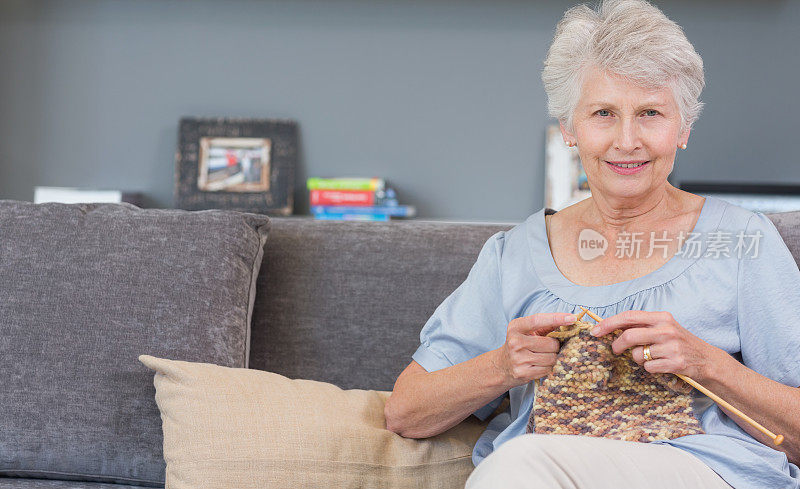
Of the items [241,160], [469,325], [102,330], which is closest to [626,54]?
[469,325]

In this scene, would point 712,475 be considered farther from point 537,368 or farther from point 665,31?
point 665,31

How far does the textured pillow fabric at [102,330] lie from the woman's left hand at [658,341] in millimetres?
710

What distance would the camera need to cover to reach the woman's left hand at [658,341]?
1.03 m

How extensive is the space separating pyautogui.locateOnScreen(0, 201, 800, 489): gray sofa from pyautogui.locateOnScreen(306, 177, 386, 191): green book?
1495mm

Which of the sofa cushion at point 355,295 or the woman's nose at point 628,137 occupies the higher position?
the woman's nose at point 628,137

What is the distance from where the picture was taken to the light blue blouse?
110 centimetres

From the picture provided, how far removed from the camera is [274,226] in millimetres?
1646

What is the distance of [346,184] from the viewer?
3.15 m

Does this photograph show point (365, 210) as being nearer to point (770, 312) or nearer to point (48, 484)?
point (48, 484)

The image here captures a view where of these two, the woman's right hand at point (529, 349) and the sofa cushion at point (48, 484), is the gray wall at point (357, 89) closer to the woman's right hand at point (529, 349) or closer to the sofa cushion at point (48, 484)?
the sofa cushion at point (48, 484)

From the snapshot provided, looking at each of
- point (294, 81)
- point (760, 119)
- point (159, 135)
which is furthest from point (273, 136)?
point (760, 119)

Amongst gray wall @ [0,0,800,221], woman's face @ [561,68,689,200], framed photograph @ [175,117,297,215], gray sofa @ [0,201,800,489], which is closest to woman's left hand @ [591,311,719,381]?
woman's face @ [561,68,689,200]

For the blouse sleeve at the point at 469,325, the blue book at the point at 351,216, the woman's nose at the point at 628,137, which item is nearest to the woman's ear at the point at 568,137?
Answer: the woman's nose at the point at 628,137

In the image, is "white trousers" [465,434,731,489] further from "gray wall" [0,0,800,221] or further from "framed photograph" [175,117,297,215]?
"framed photograph" [175,117,297,215]
